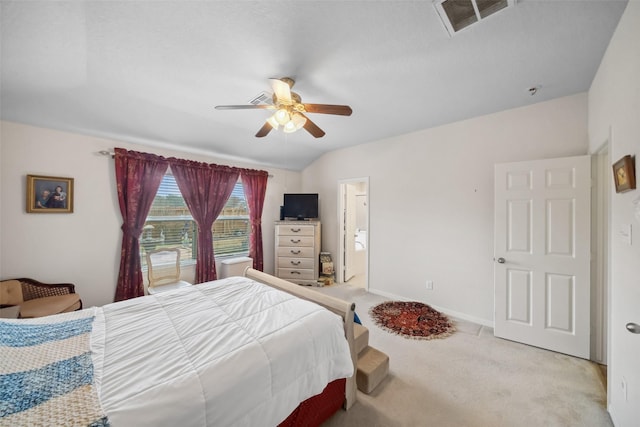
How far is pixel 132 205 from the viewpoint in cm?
315

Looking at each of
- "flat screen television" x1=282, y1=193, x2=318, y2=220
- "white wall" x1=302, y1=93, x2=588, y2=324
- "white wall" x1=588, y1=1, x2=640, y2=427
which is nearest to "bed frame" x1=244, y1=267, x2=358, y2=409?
"white wall" x1=588, y1=1, x2=640, y2=427

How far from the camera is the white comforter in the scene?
0.92 metres

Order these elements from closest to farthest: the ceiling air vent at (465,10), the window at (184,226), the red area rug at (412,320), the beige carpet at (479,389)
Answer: the ceiling air vent at (465,10), the beige carpet at (479,389), the red area rug at (412,320), the window at (184,226)

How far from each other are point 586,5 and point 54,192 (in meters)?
4.89

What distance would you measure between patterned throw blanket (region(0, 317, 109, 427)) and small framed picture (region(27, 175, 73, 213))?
1831 mm

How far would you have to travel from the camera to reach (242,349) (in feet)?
3.85

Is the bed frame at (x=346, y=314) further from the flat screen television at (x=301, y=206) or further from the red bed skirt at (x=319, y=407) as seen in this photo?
the flat screen television at (x=301, y=206)

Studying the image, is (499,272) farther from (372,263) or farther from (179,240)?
(179,240)

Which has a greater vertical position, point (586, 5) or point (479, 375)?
point (586, 5)

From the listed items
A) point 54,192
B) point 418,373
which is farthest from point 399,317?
point 54,192

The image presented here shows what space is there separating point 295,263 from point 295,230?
0.62m

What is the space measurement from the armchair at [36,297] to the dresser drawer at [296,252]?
8.94 feet

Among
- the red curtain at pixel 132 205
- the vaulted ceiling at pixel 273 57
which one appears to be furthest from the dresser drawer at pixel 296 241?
the vaulted ceiling at pixel 273 57

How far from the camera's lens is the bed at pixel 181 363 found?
872mm
